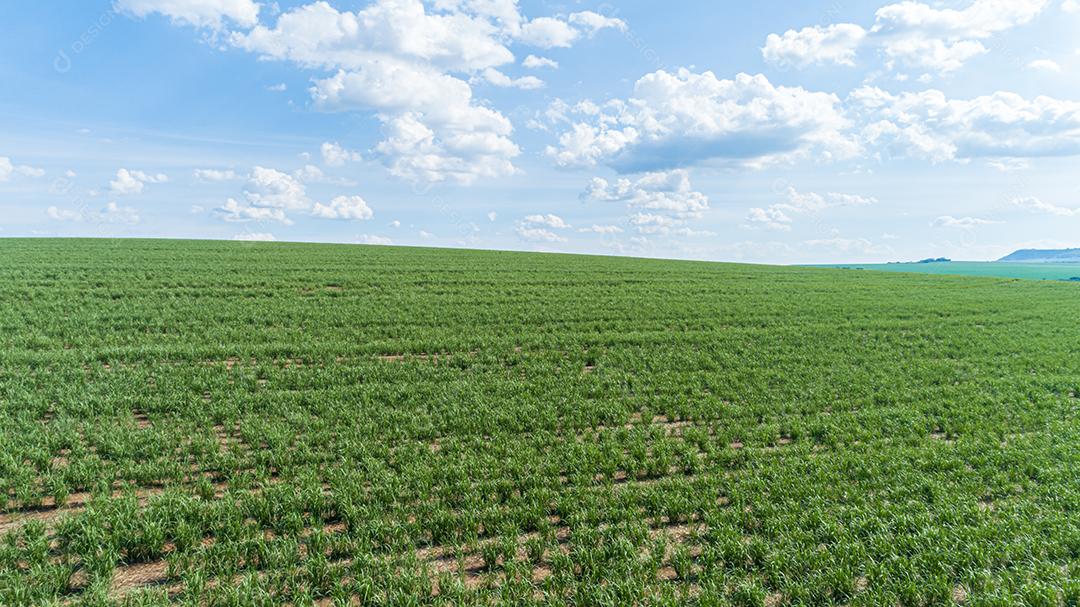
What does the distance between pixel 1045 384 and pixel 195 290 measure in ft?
113

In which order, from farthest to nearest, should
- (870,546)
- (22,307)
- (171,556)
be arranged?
(22,307) → (870,546) → (171,556)

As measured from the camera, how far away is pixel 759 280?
1730 inches

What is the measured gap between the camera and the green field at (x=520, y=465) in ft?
20.1

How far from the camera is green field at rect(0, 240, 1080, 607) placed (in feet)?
20.1

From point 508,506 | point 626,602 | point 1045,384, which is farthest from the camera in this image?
point 1045,384

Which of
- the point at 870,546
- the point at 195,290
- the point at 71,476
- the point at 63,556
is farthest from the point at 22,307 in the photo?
the point at 870,546

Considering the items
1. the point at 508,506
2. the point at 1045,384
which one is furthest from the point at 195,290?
the point at 1045,384

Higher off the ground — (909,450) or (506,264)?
(506,264)

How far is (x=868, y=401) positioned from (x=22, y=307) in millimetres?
29723

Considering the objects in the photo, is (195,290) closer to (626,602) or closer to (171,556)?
(171,556)

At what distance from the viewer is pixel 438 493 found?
7.89 metres

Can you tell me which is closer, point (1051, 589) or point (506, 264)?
point (1051, 589)

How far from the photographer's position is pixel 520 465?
877 centimetres

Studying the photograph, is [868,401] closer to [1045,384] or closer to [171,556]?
[1045,384]
